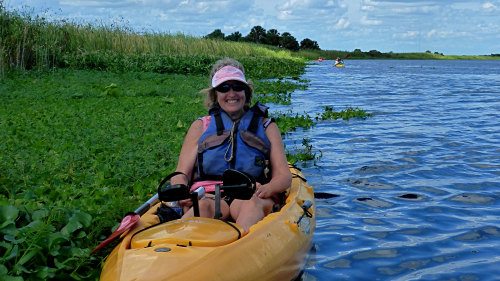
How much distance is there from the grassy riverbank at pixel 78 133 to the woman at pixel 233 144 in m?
0.96

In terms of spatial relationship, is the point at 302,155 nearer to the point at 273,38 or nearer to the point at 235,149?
the point at 235,149

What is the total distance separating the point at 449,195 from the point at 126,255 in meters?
4.96

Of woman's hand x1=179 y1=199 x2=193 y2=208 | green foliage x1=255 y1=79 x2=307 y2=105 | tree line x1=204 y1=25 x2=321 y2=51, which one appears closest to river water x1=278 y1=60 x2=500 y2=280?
woman's hand x1=179 y1=199 x2=193 y2=208

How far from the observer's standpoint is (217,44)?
31.4m

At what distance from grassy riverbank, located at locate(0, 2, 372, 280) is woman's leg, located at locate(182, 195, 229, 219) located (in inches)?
32.8

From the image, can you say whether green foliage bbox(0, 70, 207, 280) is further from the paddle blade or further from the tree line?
the tree line

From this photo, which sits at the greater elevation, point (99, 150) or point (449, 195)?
point (99, 150)

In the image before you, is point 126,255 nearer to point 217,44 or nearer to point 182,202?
point 182,202

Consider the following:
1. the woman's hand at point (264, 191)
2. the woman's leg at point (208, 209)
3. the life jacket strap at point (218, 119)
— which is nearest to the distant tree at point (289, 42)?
the life jacket strap at point (218, 119)

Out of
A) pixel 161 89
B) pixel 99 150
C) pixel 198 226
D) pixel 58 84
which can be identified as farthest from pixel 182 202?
pixel 58 84

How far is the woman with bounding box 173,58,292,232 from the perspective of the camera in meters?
4.88

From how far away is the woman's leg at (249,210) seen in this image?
431 cm

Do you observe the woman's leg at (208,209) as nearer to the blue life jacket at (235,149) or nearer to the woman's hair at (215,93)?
the blue life jacket at (235,149)

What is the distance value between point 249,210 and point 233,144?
0.72 meters
